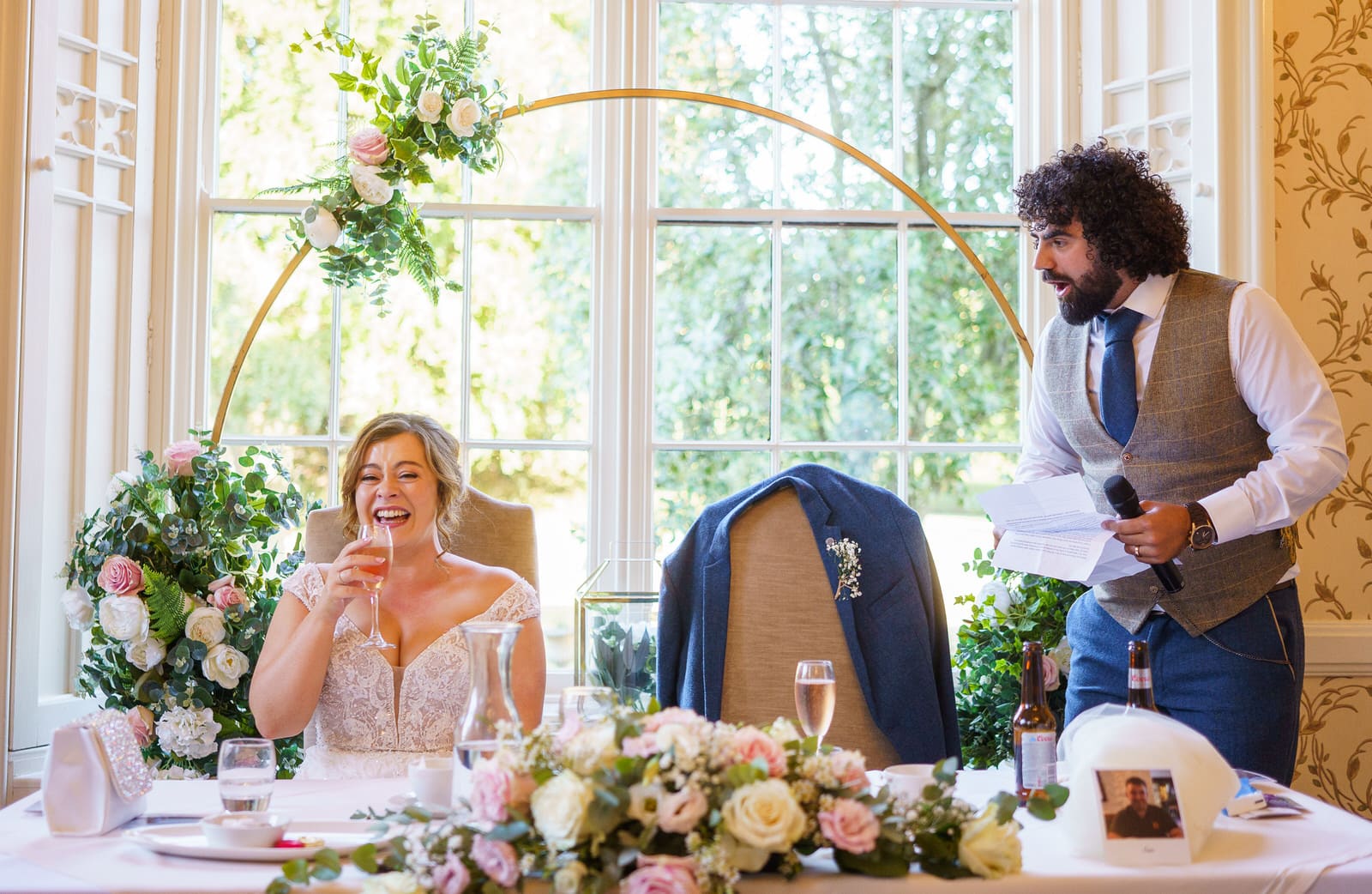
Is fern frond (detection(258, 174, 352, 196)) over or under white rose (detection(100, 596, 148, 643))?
over

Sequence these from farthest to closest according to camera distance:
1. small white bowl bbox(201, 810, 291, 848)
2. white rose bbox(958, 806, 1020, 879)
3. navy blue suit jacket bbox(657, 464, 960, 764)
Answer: navy blue suit jacket bbox(657, 464, 960, 764) < small white bowl bbox(201, 810, 291, 848) < white rose bbox(958, 806, 1020, 879)

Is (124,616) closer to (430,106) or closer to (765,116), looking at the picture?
(430,106)

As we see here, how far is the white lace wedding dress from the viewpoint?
7.35 ft

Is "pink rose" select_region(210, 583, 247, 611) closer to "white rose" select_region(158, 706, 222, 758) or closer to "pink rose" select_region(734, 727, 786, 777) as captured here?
"white rose" select_region(158, 706, 222, 758)

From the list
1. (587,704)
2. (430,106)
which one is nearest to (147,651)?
(430,106)

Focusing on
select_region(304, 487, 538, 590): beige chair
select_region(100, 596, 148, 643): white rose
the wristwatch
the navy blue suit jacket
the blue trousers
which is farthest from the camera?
select_region(304, 487, 538, 590): beige chair

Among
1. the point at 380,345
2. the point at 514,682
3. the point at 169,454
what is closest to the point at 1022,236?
the point at 380,345

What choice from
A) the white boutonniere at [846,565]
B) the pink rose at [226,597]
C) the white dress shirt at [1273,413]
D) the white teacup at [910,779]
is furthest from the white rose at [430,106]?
the white teacup at [910,779]

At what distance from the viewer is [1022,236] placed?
136 inches

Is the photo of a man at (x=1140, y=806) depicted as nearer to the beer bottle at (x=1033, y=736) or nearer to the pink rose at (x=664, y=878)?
the beer bottle at (x=1033, y=736)

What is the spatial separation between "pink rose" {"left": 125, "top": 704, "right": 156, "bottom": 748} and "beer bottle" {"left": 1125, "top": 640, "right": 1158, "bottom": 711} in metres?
2.03

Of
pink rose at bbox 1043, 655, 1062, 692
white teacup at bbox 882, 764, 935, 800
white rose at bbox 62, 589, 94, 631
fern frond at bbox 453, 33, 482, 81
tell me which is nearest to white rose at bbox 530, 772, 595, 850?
white teacup at bbox 882, 764, 935, 800

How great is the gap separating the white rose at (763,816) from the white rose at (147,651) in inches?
75.8

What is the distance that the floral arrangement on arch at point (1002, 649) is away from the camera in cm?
282
